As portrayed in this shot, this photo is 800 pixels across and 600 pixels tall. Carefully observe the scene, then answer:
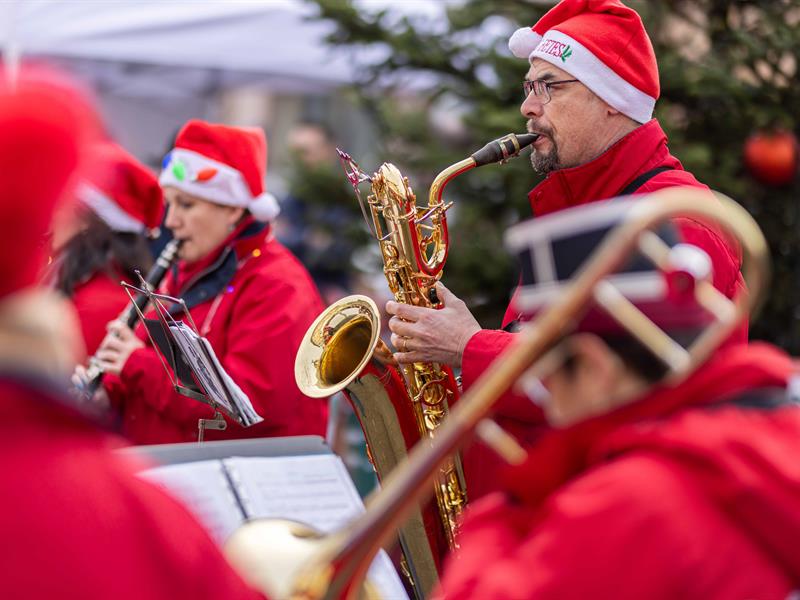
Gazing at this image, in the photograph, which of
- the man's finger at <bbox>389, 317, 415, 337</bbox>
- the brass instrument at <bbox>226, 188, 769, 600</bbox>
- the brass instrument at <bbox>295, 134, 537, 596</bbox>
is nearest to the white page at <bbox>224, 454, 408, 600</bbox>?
the brass instrument at <bbox>295, 134, 537, 596</bbox>

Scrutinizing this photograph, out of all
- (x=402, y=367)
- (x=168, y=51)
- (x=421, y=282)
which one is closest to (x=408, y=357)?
(x=402, y=367)

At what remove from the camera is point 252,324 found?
14.4 feet

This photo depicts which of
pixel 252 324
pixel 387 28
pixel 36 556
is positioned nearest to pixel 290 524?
pixel 36 556

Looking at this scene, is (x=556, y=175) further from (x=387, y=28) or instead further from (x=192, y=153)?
(x=387, y=28)

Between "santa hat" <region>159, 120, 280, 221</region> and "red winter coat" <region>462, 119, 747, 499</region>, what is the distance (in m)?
1.44

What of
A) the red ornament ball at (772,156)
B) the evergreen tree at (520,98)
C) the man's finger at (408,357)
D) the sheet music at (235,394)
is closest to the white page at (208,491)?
the sheet music at (235,394)

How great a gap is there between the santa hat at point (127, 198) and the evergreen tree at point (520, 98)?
156cm

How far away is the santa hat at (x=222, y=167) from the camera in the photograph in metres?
4.75

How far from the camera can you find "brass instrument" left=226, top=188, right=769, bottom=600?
5.70ft

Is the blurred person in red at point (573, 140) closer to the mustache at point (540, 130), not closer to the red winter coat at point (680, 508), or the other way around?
the mustache at point (540, 130)

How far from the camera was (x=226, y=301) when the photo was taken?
451cm

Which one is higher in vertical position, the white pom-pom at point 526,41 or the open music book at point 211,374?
the white pom-pom at point 526,41

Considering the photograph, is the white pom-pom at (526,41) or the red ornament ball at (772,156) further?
the red ornament ball at (772,156)

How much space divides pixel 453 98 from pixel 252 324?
254 cm
